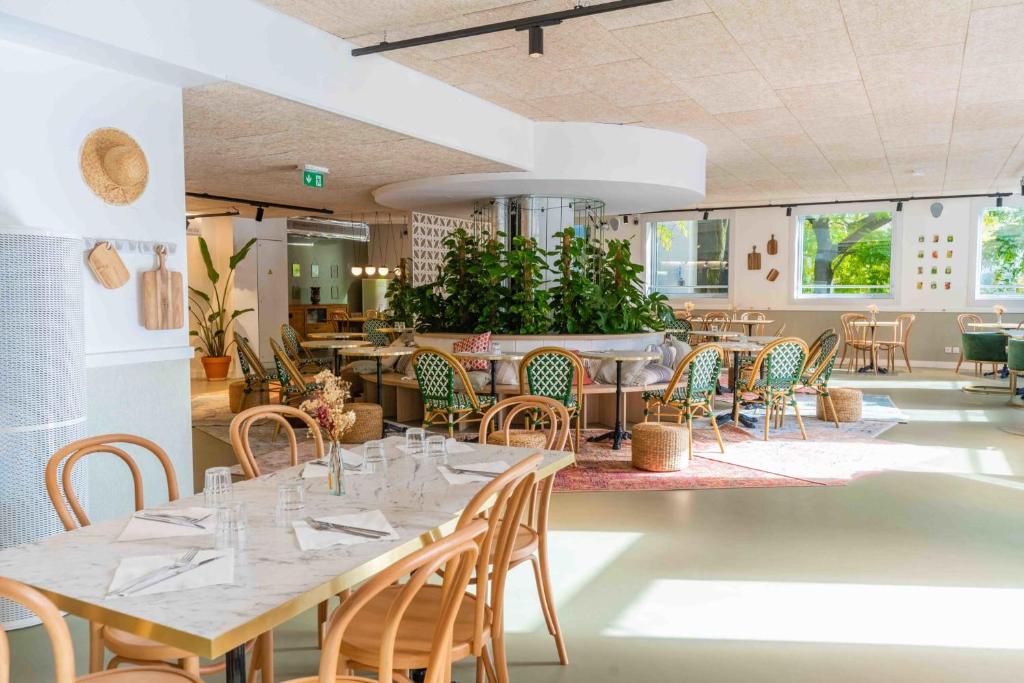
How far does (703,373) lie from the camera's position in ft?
21.3

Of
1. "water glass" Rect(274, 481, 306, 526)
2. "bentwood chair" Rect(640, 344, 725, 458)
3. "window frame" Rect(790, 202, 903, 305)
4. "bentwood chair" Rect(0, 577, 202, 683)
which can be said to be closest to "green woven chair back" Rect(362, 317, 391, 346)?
"bentwood chair" Rect(640, 344, 725, 458)

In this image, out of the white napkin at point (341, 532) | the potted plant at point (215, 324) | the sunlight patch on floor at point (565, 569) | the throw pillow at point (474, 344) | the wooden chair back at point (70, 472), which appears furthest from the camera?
the potted plant at point (215, 324)

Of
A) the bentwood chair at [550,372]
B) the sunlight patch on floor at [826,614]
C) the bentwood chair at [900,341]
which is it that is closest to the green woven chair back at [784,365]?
the bentwood chair at [550,372]

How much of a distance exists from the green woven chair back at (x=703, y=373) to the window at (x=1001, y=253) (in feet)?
29.2

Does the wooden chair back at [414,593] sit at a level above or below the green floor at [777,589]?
above

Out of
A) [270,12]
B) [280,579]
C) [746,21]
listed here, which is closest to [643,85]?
[746,21]

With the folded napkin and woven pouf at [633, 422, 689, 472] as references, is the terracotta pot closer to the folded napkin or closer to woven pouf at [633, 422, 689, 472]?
woven pouf at [633, 422, 689, 472]

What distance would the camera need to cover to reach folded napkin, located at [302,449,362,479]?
107 inches

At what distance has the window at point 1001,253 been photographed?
12742mm

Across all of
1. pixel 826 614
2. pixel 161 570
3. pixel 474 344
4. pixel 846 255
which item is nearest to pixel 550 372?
pixel 474 344

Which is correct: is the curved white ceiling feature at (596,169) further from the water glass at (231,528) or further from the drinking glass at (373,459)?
the water glass at (231,528)

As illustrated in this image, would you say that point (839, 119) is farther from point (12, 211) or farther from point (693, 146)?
point (12, 211)

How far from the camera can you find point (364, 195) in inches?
393

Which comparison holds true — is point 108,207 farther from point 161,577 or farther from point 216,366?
point 216,366
